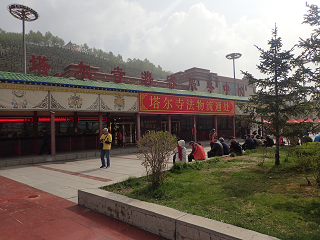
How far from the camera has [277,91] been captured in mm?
7176

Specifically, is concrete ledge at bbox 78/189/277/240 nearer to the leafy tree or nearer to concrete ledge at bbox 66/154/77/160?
the leafy tree

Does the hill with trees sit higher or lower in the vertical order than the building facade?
higher

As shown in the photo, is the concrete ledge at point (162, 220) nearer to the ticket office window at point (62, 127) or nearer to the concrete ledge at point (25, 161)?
the concrete ledge at point (25, 161)

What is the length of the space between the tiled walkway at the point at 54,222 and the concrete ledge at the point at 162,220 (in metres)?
0.13

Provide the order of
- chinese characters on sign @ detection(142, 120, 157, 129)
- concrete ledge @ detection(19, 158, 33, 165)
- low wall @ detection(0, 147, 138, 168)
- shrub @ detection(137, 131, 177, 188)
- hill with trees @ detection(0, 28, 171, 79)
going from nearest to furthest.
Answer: shrub @ detection(137, 131, 177, 188) < low wall @ detection(0, 147, 138, 168) < concrete ledge @ detection(19, 158, 33, 165) < chinese characters on sign @ detection(142, 120, 157, 129) < hill with trees @ detection(0, 28, 171, 79)

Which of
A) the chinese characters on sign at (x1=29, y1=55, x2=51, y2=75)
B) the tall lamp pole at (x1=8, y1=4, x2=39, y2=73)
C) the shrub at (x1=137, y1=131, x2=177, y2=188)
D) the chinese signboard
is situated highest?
the tall lamp pole at (x1=8, y1=4, x2=39, y2=73)

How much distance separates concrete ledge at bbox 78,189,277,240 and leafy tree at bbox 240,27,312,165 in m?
4.58

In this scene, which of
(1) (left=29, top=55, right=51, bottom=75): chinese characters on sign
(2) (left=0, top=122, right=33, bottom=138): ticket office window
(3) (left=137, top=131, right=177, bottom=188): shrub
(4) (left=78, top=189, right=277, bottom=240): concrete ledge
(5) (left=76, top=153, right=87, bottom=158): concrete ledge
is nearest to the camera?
(4) (left=78, top=189, right=277, bottom=240): concrete ledge

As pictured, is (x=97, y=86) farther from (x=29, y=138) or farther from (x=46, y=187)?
(x=46, y=187)

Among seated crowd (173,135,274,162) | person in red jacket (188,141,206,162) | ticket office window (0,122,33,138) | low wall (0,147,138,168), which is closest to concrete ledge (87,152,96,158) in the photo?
low wall (0,147,138,168)

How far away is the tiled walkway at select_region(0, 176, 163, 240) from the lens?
3469mm

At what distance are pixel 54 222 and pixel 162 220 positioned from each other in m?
2.05

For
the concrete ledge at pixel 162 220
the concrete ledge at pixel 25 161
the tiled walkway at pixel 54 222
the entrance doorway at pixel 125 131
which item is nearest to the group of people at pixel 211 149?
the concrete ledge at pixel 162 220

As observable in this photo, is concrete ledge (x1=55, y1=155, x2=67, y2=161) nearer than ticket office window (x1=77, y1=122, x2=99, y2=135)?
Yes
